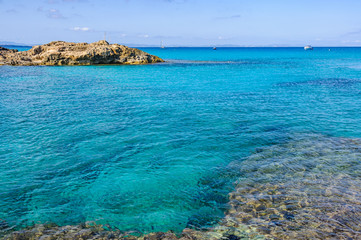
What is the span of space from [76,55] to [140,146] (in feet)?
236

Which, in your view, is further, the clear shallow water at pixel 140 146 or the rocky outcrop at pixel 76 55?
the rocky outcrop at pixel 76 55

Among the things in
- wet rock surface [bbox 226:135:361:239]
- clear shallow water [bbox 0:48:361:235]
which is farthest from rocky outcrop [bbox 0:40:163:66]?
wet rock surface [bbox 226:135:361:239]

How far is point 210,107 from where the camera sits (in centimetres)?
2816

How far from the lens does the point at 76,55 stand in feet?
261

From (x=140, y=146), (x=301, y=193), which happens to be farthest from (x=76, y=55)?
(x=301, y=193)

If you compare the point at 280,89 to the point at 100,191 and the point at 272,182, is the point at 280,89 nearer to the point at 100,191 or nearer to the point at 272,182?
the point at 272,182

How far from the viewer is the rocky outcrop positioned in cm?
7869

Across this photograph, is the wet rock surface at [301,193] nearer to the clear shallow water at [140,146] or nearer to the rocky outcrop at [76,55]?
the clear shallow water at [140,146]

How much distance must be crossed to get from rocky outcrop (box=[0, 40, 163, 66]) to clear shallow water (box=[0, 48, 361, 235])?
158ft

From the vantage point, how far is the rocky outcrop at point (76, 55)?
78.7m

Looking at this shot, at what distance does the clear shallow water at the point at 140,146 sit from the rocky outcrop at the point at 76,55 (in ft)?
158

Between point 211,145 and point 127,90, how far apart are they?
24077 millimetres

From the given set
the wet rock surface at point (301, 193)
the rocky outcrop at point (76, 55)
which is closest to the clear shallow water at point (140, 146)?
the wet rock surface at point (301, 193)

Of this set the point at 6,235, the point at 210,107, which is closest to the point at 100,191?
the point at 6,235
